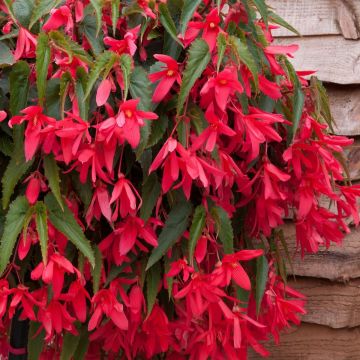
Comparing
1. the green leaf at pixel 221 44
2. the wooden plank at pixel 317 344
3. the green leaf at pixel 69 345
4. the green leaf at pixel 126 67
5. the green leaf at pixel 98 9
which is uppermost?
the green leaf at pixel 98 9

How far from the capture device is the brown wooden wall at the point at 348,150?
1410 mm

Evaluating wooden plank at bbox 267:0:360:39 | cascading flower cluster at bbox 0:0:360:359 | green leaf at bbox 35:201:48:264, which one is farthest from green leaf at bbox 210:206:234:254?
wooden plank at bbox 267:0:360:39

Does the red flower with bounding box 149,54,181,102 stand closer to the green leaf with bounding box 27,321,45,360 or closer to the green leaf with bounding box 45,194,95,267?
the green leaf with bounding box 45,194,95,267

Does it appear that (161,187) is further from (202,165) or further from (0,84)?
(0,84)

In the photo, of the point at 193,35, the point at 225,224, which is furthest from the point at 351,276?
the point at 193,35

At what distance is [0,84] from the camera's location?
0.87 m

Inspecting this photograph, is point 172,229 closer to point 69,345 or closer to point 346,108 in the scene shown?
point 69,345

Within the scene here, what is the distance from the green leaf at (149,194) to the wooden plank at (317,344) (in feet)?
2.46

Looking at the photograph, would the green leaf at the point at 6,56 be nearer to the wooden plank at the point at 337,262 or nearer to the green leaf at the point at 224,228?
the green leaf at the point at 224,228

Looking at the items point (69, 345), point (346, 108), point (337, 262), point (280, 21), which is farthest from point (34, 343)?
point (346, 108)

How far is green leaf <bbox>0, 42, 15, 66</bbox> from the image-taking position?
32.7 inches

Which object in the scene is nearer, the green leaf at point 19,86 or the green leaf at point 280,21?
the green leaf at point 19,86

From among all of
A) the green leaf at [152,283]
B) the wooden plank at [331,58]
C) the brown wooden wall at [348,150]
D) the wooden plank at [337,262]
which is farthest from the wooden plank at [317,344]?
the green leaf at [152,283]

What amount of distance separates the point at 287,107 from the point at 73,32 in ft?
1.12
